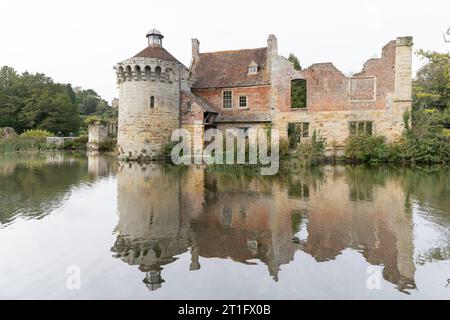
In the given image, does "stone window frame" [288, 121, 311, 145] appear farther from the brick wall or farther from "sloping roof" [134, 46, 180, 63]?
"sloping roof" [134, 46, 180, 63]

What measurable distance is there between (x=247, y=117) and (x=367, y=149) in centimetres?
966

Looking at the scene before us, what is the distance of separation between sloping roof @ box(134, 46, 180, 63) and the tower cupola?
0.66m

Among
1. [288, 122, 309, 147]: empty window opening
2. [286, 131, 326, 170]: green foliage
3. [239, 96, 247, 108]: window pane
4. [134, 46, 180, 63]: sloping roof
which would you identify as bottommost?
[286, 131, 326, 170]: green foliage

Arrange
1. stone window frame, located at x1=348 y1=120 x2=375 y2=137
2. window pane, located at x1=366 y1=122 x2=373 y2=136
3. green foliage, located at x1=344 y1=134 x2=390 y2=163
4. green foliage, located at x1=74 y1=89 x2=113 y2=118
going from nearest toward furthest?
1. green foliage, located at x1=344 y1=134 x2=390 y2=163
2. stone window frame, located at x1=348 y1=120 x2=375 y2=137
3. window pane, located at x1=366 y1=122 x2=373 y2=136
4. green foliage, located at x1=74 y1=89 x2=113 y2=118

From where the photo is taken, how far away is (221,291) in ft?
16.8

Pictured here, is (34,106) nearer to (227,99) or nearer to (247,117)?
(227,99)

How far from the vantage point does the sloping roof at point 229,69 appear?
97.7ft

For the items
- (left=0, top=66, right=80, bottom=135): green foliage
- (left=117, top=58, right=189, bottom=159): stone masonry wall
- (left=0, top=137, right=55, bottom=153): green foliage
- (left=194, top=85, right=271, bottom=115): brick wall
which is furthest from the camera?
(left=0, top=66, right=80, bottom=135): green foliage

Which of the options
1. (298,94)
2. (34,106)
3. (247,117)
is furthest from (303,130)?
(34,106)

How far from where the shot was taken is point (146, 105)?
2639 cm

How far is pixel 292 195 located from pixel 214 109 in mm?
18535

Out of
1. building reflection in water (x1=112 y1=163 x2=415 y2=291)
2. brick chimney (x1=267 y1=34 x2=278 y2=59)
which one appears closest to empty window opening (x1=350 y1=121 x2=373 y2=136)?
brick chimney (x1=267 y1=34 x2=278 y2=59)

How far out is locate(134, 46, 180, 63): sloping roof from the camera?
89.7 feet
